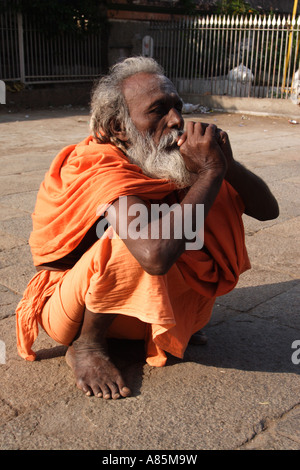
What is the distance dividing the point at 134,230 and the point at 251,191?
0.73m

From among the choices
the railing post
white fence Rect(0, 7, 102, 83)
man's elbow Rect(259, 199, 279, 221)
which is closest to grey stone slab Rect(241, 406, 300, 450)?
man's elbow Rect(259, 199, 279, 221)

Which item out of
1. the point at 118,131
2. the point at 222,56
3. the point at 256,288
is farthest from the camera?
the point at 222,56

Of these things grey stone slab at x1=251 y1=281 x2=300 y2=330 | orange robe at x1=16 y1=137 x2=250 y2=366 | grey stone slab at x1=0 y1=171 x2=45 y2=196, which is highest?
orange robe at x1=16 y1=137 x2=250 y2=366

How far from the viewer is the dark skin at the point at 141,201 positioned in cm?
213

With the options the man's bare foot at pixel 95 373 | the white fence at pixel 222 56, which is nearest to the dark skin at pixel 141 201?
the man's bare foot at pixel 95 373

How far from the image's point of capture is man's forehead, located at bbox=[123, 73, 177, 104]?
8.31ft

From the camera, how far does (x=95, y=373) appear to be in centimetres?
238

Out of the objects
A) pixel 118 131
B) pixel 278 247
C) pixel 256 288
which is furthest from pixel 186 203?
pixel 278 247

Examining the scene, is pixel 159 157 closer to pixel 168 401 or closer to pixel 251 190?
pixel 251 190

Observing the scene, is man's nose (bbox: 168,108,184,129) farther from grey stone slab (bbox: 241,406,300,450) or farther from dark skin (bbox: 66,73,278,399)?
grey stone slab (bbox: 241,406,300,450)

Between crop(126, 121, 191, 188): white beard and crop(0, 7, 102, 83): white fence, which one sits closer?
crop(126, 121, 191, 188): white beard

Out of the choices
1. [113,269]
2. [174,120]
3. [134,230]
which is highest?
[174,120]

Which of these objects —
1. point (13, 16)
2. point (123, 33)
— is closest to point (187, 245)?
point (13, 16)

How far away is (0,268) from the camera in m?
3.69
